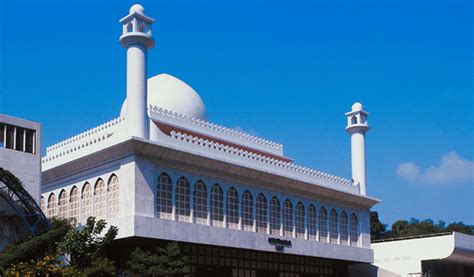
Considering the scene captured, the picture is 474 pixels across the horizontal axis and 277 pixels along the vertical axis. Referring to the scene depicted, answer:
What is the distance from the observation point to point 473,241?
41.6 metres

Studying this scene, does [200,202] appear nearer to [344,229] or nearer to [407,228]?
[344,229]

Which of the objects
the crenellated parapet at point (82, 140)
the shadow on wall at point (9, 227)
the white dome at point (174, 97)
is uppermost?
the white dome at point (174, 97)

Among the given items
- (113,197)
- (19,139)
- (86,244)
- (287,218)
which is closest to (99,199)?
(113,197)

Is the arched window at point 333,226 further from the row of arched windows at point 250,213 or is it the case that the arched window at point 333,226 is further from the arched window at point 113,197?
the arched window at point 113,197

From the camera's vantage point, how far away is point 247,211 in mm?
32469

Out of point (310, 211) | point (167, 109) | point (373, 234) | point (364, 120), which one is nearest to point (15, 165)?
point (167, 109)

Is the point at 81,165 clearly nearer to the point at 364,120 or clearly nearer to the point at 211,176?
the point at 211,176

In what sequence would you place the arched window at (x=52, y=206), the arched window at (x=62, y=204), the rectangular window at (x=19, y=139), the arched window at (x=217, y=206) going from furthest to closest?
the arched window at (x=52, y=206) → the arched window at (x=62, y=204) → the arched window at (x=217, y=206) → the rectangular window at (x=19, y=139)

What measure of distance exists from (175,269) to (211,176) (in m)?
5.47

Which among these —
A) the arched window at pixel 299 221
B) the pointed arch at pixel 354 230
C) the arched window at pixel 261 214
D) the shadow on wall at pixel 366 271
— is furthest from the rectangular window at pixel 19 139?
the shadow on wall at pixel 366 271

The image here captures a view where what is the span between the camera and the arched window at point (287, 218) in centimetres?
3441

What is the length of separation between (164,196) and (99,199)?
285cm

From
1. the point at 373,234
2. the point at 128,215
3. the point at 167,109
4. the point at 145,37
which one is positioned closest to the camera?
the point at 128,215

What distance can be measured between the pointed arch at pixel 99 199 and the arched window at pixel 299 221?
10.3 m
